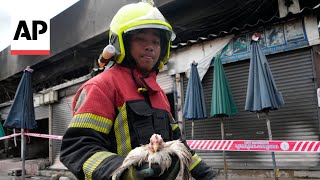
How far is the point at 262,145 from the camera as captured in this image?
6539 mm

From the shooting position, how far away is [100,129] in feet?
4.89

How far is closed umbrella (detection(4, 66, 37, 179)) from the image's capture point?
8.25 metres

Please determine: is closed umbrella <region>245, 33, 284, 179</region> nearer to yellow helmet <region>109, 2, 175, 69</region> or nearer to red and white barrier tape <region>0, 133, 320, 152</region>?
red and white barrier tape <region>0, 133, 320, 152</region>

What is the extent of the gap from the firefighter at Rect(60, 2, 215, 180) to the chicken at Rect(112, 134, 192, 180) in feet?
0.08

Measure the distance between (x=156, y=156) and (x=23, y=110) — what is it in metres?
7.90

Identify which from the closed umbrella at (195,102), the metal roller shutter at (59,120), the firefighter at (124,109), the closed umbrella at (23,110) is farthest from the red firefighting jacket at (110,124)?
the metal roller shutter at (59,120)

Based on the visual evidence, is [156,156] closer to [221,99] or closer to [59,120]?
[221,99]

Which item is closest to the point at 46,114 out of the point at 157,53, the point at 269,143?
the point at 269,143

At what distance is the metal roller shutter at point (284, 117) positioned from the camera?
712 centimetres

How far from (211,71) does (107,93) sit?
7.35m

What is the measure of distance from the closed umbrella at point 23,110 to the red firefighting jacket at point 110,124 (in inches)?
288

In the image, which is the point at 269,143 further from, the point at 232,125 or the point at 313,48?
the point at 313,48

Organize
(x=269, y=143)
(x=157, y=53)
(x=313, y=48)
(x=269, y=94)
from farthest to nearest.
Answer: (x=313, y=48), (x=269, y=143), (x=269, y=94), (x=157, y=53)

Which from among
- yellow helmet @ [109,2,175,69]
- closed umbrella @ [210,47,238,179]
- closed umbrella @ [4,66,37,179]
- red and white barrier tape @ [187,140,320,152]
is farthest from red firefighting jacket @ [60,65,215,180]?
closed umbrella @ [4,66,37,179]
